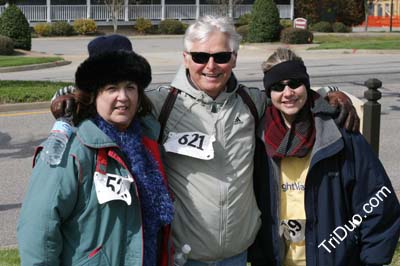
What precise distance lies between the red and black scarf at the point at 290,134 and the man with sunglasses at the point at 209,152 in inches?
3.9

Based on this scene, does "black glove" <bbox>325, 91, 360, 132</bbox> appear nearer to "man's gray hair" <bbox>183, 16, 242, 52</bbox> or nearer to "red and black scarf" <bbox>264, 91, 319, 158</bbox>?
"red and black scarf" <bbox>264, 91, 319, 158</bbox>

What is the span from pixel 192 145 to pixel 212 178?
186mm

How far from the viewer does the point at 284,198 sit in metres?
3.38

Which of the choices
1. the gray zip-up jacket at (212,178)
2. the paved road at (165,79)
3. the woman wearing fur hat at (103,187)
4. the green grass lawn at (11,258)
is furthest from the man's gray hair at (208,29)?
the paved road at (165,79)

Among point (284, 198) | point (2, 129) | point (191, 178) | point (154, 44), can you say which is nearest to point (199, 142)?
point (191, 178)

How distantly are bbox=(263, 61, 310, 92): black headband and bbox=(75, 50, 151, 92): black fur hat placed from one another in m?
0.73

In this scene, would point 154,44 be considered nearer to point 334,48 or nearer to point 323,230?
point 334,48

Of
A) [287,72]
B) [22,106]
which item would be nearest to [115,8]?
[22,106]

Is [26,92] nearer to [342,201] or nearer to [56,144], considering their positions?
[342,201]

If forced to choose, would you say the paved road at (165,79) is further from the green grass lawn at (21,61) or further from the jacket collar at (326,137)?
the jacket collar at (326,137)

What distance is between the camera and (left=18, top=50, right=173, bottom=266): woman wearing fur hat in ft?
8.75

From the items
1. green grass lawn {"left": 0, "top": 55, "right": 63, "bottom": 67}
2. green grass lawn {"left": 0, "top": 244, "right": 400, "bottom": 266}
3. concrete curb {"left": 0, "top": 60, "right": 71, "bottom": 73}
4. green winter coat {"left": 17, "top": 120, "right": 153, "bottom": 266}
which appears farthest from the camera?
green grass lawn {"left": 0, "top": 55, "right": 63, "bottom": 67}

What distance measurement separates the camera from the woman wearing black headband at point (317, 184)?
10.7 ft

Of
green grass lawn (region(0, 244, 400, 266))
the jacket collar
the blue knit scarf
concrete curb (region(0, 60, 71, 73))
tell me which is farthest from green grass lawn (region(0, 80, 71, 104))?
the blue knit scarf
